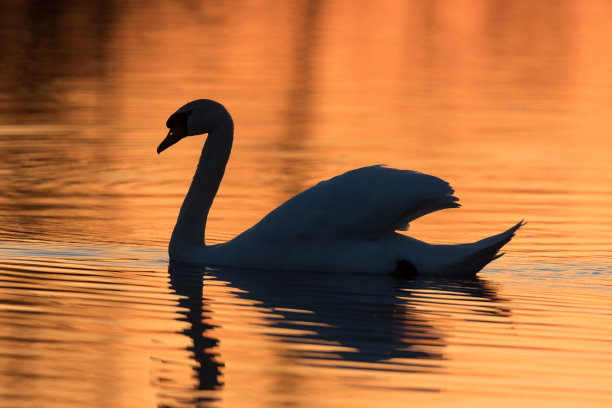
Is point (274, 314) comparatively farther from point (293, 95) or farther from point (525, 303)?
point (293, 95)

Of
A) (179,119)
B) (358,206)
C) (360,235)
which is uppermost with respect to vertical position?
(179,119)

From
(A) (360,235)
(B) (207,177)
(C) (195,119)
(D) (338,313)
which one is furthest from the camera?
(B) (207,177)

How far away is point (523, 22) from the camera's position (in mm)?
46812

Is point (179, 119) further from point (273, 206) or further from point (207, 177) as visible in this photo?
point (273, 206)

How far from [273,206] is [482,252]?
380 centimetres

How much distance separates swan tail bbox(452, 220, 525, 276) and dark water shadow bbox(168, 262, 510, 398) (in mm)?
113

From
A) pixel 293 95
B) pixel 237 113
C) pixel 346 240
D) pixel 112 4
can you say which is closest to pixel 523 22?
pixel 112 4

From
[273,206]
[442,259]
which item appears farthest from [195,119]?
[273,206]

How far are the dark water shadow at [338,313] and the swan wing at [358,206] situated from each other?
13.7 inches

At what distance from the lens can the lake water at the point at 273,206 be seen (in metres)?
6.91

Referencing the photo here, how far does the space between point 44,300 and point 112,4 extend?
1659 inches

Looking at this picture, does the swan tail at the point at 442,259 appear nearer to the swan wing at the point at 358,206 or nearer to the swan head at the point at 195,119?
the swan wing at the point at 358,206

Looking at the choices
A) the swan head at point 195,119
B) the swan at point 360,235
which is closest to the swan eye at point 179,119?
the swan head at point 195,119

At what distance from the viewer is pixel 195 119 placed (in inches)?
430
